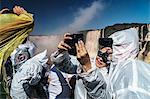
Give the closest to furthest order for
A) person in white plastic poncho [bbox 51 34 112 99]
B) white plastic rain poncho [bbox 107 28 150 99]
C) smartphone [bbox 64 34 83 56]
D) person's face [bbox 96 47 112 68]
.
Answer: white plastic rain poncho [bbox 107 28 150 99]
person in white plastic poncho [bbox 51 34 112 99]
smartphone [bbox 64 34 83 56]
person's face [bbox 96 47 112 68]

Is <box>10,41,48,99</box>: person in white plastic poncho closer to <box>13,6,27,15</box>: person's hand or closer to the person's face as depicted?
<box>13,6,27,15</box>: person's hand

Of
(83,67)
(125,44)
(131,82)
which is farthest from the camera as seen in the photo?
(125,44)

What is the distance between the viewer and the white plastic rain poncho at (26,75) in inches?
115

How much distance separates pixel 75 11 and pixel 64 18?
3.7 inches

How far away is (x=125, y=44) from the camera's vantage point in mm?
2684

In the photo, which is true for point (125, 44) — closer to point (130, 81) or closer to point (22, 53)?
point (22, 53)

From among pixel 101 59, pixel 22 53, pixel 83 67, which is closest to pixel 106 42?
pixel 101 59

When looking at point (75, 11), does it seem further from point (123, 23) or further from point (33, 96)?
point (33, 96)

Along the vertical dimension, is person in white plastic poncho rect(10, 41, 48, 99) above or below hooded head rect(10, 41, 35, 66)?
below

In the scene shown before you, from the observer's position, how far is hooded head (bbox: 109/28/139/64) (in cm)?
259

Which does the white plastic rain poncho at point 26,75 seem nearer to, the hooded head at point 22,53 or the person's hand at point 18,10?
the hooded head at point 22,53

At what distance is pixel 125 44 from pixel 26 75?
77 cm

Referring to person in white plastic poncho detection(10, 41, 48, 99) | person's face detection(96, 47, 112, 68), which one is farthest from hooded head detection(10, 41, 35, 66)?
person's face detection(96, 47, 112, 68)

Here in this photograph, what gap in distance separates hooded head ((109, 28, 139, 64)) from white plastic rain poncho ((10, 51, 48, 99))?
54cm
